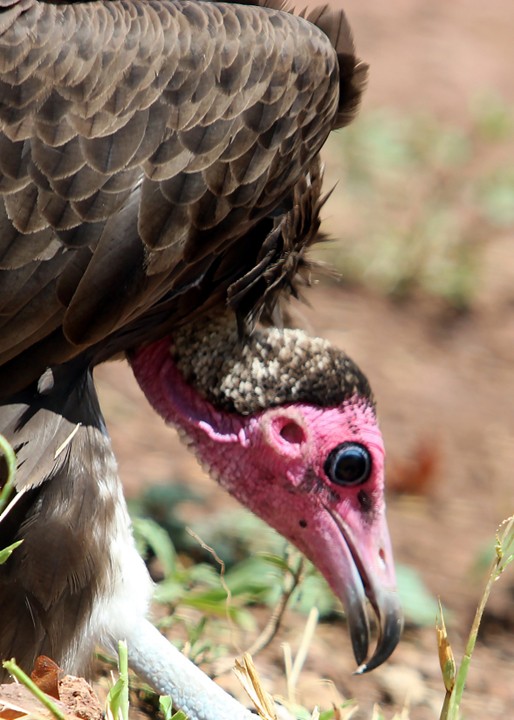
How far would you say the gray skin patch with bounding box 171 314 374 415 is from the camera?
3.38 metres

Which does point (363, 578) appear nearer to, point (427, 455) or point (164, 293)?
point (164, 293)

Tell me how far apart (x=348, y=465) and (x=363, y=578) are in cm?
29

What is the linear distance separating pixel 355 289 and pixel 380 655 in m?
3.55

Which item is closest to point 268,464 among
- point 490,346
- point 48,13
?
point 48,13

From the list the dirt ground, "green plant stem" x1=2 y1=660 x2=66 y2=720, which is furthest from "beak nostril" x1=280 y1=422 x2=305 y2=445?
"green plant stem" x1=2 y1=660 x2=66 y2=720

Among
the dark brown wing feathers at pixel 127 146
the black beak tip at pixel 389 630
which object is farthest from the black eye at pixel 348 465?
the dark brown wing feathers at pixel 127 146

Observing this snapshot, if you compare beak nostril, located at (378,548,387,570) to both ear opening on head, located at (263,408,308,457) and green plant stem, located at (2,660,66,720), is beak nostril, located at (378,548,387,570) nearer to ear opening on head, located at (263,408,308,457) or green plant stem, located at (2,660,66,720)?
ear opening on head, located at (263,408,308,457)

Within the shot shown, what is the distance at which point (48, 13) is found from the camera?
2.84 metres

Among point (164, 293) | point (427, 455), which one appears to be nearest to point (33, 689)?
point (164, 293)

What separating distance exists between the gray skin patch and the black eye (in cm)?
12

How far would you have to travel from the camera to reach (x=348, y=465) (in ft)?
11.2

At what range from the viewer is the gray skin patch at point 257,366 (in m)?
3.38

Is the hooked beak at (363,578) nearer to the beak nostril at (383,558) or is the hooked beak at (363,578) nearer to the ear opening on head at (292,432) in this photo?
the beak nostril at (383,558)

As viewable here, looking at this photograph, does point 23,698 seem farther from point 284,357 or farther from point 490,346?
point 490,346
